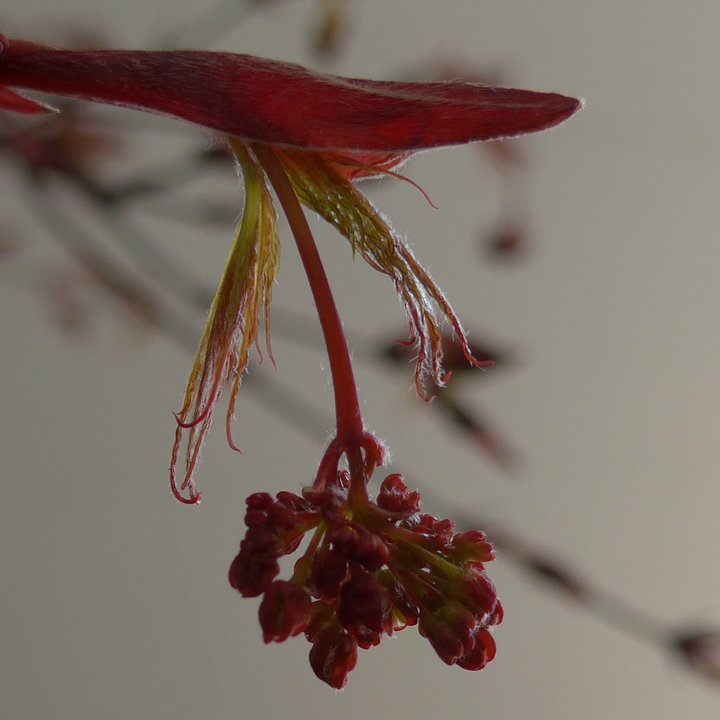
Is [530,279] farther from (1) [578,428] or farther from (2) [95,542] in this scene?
(2) [95,542]

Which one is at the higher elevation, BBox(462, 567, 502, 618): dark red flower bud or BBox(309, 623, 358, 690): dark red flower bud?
BBox(462, 567, 502, 618): dark red flower bud

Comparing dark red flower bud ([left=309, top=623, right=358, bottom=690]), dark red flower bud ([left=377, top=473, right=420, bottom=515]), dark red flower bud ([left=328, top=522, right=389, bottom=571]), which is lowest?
dark red flower bud ([left=309, top=623, right=358, bottom=690])

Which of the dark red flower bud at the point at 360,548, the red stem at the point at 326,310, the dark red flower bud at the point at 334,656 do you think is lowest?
the dark red flower bud at the point at 334,656

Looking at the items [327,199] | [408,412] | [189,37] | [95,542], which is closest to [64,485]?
[95,542]

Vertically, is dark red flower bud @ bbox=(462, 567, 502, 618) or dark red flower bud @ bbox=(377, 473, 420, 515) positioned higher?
dark red flower bud @ bbox=(377, 473, 420, 515)
